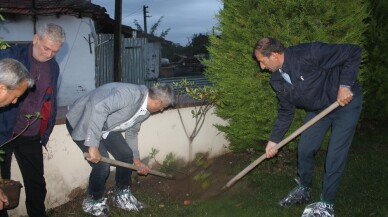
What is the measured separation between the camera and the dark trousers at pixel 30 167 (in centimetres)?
379

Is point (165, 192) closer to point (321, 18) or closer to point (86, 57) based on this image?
point (321, 18)

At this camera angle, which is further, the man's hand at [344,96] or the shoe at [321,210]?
the shoe at [321,210]

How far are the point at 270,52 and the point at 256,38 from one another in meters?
1.65

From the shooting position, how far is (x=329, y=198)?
14.1 feet

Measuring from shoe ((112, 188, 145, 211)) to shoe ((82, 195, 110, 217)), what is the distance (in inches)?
10.1

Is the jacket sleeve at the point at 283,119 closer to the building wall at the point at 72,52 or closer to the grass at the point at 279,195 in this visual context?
the grass at the point at 279,195

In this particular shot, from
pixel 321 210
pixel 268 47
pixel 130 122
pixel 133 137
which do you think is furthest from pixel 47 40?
pixel 321 210

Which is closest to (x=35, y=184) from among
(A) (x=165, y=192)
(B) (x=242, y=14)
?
(A) (x=165, y=192)

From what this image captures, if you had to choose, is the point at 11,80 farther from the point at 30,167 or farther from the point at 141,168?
the point at 141,168

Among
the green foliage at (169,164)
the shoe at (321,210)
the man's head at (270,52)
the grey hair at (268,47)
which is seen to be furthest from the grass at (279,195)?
the grey hair at (268,47)

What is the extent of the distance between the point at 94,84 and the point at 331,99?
33.3 feet

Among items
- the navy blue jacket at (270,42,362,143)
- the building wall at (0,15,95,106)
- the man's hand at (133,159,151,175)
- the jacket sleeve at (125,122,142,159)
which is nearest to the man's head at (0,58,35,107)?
the jacket sleeve at (125,122,142,159)

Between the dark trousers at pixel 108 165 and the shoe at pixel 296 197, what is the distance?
1875 millimetres

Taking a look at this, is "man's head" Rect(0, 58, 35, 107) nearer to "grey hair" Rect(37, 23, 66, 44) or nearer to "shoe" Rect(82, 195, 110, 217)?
"grey hair" Rect(37, 23, 66, 44)
